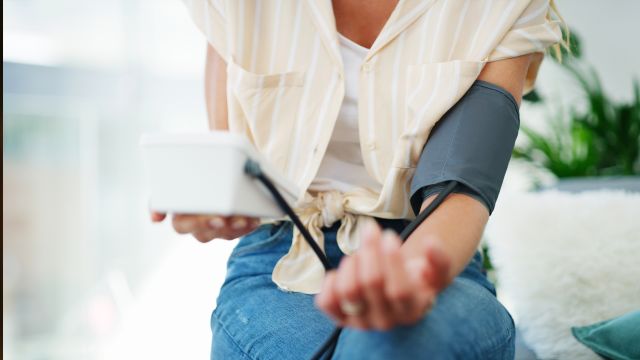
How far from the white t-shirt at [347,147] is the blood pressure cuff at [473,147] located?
0.13 m

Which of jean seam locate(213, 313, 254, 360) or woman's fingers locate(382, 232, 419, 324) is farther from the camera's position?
jean seam locate(213, 313, 254, 360)

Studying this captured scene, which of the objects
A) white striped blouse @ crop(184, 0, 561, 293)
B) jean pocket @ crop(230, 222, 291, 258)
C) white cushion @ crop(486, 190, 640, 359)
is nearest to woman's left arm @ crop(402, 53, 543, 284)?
white striped blouse @ crop(184, 0, 561, 293)

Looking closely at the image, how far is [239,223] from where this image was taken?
49cm

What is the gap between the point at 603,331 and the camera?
897 millimetres

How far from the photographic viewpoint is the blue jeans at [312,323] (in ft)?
1.42

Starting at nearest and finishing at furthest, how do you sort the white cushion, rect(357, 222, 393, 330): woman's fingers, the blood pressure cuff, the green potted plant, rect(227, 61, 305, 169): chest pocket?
rect(357, 222, 393, 330): woman's fingers → the blood pressure cuff → rect(227, 61, 305, 169): chest pocket → the white cushion → the green potted plant

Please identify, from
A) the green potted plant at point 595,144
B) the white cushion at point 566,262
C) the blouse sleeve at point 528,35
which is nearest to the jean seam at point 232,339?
the blouse sleeve at point 528,35

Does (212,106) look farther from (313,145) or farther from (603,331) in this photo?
(603,331)

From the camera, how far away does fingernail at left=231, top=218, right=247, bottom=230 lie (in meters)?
0.48

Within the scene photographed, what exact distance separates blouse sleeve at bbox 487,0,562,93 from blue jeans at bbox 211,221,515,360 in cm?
25

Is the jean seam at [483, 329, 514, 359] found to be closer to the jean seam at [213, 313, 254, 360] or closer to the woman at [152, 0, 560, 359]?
the woman at [152, 0, 560, 359]

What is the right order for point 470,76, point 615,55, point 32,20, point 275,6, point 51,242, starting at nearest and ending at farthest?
point 470,76 → point 275,6 → point 32,20 → point 51,242 → point 615,55

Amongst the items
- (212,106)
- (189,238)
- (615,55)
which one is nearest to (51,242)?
(189,238)

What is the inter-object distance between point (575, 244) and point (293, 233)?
2.05ft
